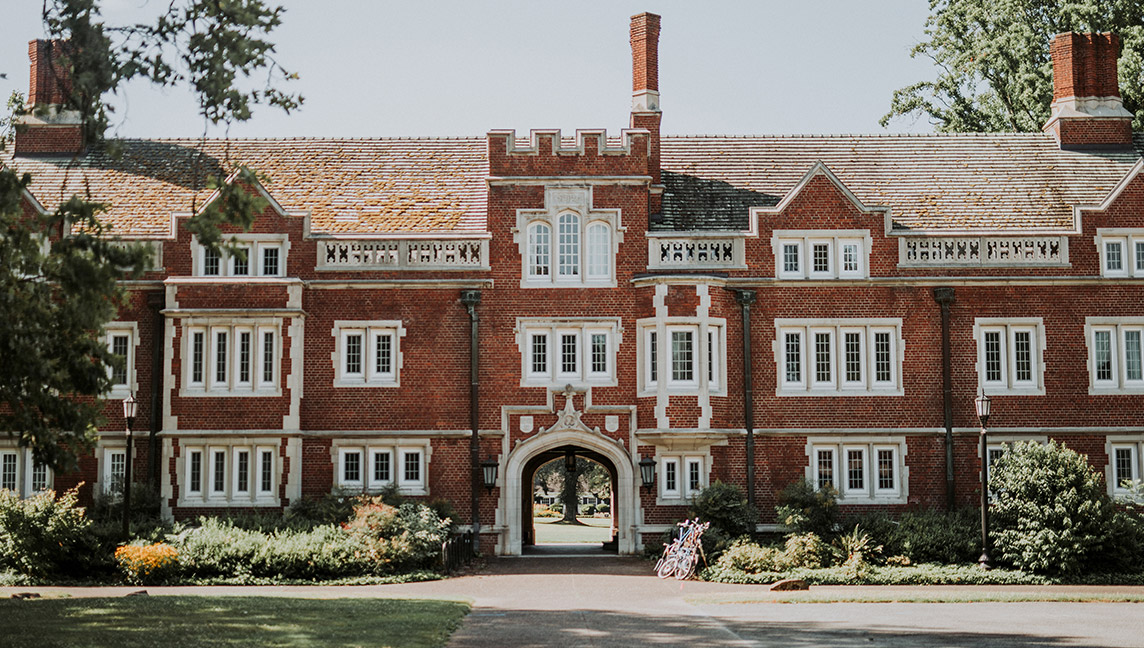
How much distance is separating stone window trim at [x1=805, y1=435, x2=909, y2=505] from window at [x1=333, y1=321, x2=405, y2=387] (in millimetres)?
10238

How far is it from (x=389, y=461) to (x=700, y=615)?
12.8 metres

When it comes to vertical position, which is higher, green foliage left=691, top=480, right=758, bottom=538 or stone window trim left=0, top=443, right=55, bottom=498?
stone window trim left=0, top=443, right=55, bottom=498

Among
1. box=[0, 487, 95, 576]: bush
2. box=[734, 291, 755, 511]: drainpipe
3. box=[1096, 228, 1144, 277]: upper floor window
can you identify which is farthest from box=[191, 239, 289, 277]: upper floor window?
box=[1096, 228, 1144, 277]: upper floor window

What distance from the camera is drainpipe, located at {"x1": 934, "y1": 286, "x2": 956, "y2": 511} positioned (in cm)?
3088

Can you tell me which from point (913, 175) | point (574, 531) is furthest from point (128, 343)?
point (574, 531)

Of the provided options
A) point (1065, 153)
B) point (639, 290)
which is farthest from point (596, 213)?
point (1065, 153)

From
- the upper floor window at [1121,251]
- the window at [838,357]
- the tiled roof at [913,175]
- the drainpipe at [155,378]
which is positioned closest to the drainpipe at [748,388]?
the window at [838,357]

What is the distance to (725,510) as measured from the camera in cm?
2909

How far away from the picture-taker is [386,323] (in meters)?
31.3

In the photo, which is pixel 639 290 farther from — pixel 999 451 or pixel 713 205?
pixel 999 451

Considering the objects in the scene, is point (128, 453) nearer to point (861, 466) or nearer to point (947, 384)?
point (861, 466)

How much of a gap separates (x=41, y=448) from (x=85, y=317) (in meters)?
2.30

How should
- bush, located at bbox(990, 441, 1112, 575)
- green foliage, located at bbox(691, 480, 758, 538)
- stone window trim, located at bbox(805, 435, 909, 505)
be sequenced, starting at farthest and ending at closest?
1. stone window trim, located at bbox(805, 435, 909, 505)
2. green foliage, located at bbox(691, 480, 758, 538)
3. bush, located at bbox(990, 441, 1112, 575)

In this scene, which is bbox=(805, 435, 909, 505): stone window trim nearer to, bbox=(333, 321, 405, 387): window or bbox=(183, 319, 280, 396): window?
bbox=(333, 321, 405, 387): window
